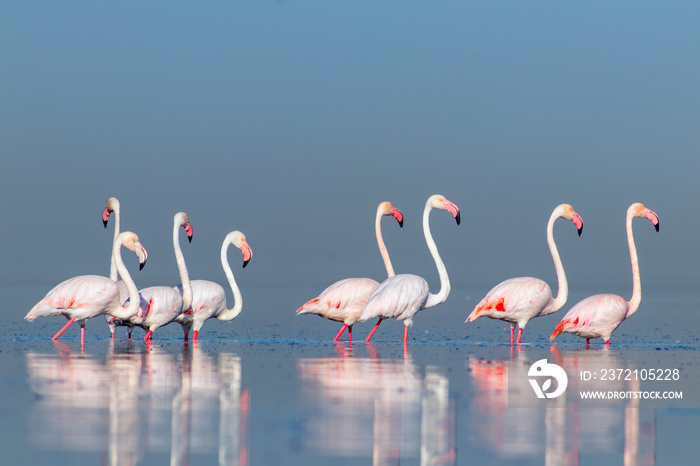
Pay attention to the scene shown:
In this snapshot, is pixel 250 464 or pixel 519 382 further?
pixel 519 382

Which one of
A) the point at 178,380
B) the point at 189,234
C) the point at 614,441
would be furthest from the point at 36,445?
the point at 189,234

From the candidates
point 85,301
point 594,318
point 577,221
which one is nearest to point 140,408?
point 85,301

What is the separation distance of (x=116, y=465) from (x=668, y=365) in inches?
271

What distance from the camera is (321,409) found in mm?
6328

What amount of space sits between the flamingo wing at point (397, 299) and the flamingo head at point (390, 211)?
282 cm

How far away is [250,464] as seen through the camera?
468 cm

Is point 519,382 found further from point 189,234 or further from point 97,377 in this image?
point 189,234

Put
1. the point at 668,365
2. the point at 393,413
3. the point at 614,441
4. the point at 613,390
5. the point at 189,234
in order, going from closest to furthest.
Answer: the point at 614,441
the point at 393,413
the point at 613,390
the point at 668,365
the point at 189,234

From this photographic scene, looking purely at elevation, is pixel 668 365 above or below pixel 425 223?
below

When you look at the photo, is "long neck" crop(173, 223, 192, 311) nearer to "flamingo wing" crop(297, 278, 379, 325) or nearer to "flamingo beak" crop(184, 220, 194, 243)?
"flamingo beak" crop(184, 220, 194, 243)

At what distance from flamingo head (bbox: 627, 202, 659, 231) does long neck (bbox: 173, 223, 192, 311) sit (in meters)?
7.45

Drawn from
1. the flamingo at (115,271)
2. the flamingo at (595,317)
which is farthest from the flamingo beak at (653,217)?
the flamingo at (115,271)

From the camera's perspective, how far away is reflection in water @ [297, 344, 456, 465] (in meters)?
5.10

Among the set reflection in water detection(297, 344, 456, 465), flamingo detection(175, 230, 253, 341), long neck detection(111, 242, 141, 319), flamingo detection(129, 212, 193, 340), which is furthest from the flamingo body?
long neck detection(111, 242, 141, 319)
